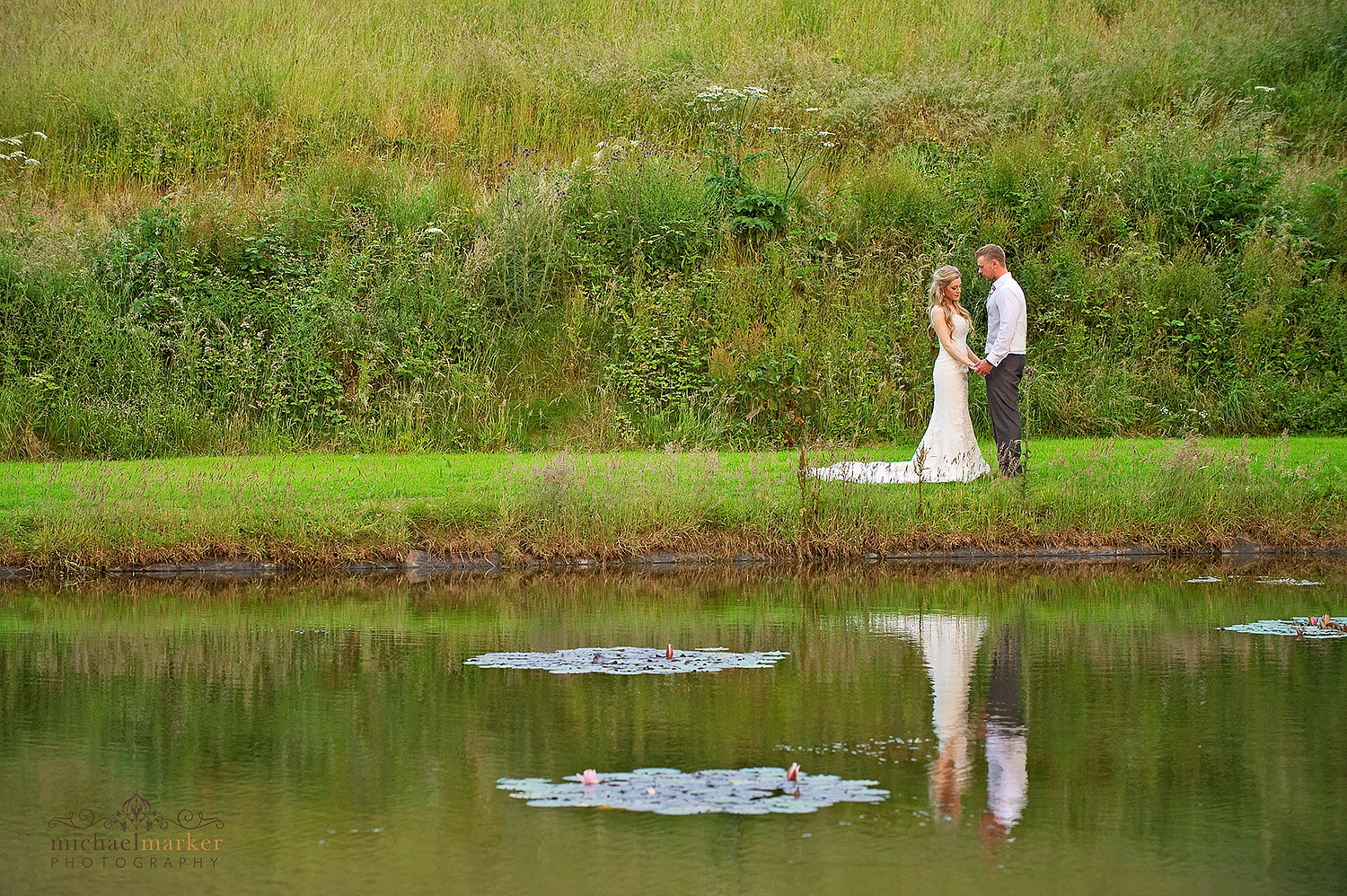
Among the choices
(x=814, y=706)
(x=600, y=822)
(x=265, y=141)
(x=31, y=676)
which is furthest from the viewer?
(x=265, y=141)

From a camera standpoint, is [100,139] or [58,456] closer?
[58,456]

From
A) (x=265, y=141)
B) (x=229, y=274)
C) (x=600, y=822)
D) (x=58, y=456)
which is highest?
(x=265, y=141)

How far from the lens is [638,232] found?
22531 mm

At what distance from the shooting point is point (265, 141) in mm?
24922

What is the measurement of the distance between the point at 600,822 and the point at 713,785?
0.65 m

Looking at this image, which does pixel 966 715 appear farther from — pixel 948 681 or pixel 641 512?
pixel 641 512

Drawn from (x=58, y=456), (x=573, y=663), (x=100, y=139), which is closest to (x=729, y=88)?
(x=100, y=139)

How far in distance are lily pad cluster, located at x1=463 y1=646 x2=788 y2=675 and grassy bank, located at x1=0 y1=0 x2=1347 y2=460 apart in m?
8.75

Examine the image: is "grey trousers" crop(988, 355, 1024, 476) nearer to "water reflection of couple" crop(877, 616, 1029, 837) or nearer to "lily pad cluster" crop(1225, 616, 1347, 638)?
"water reflection of couple" crop(877, 616, 1029, 837)

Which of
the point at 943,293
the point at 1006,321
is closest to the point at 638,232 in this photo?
the point at 943,293

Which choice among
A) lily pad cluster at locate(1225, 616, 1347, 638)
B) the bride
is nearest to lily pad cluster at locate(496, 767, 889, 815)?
lily pad cluster at locate(1225, 616, 1347, 638)

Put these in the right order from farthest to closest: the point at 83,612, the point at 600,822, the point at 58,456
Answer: the point at 58,456, the point at 83,612, the point at 600,822

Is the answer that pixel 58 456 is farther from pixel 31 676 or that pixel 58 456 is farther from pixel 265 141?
pixel 31 676

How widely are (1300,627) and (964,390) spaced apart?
267 inches
